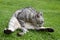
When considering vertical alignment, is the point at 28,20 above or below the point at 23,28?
above

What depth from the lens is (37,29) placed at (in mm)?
6324

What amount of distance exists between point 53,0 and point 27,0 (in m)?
2.28

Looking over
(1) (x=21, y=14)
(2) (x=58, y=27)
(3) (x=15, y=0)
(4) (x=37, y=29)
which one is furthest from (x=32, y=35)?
(3) (x=15, y=0)

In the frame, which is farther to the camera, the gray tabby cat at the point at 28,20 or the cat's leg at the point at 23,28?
the gray tabby cat at the point at 28,20

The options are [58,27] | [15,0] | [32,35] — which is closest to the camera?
[32,35]

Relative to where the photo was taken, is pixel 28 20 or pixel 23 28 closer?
pixel 23 28

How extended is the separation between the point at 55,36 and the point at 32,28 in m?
0.65

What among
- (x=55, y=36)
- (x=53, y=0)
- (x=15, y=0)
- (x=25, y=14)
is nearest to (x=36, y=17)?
(x=25, y=14)

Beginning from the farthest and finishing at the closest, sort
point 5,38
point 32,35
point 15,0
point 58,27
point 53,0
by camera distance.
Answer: point 53,0, point 15,0, point 58,27, point 32,35, point 5,38

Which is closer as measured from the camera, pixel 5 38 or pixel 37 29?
pixel 5 38

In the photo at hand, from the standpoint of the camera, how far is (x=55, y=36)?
245 inches

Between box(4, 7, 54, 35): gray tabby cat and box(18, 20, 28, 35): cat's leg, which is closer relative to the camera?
box(18, 20, 28, 35): cat's leg

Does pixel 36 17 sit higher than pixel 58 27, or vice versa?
pixel 36 17

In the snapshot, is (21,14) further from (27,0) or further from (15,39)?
(27,0)
